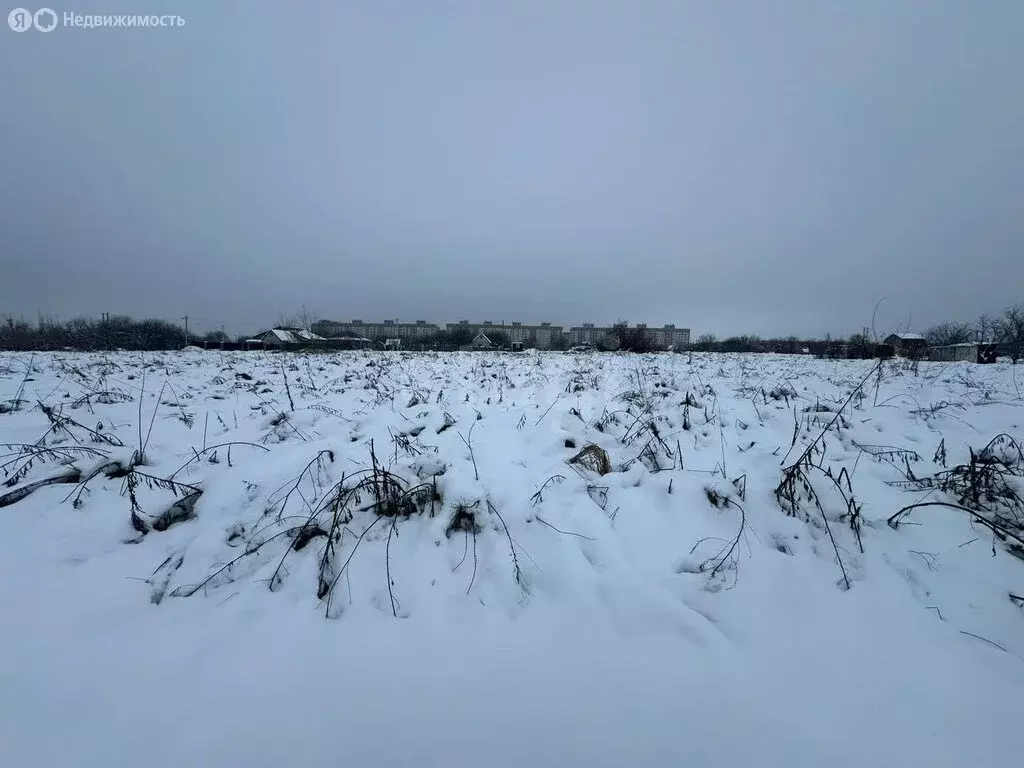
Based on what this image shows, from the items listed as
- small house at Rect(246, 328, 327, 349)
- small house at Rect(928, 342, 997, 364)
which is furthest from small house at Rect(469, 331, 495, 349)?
small house at Rect(928, 342, 997, 364)

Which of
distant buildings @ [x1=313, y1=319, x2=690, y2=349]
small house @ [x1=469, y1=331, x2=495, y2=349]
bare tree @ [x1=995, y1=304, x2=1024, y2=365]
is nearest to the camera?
bare tree @ [x1=995, y1=304, x2=1024, y2=365]

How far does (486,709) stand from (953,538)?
2524 mm

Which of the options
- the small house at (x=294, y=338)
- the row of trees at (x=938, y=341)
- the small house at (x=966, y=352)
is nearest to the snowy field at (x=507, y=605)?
the row of trees at (x=938, y=341)

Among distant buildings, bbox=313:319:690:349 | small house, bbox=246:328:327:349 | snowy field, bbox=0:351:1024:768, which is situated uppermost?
distant buildings, bbox=313:319:690:349

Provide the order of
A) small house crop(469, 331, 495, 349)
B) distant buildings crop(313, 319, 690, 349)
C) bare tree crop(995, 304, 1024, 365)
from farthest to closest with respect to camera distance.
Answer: distant buildings crop(313, 319, 690, 349), small house crop(469, 331, 495, 349), bare tree crop(995, 304, 1024, 365)

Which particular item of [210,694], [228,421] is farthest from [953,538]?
[228,421]

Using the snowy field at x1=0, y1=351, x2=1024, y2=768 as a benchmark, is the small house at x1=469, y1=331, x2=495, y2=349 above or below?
above

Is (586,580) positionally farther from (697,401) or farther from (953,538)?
(697,401)

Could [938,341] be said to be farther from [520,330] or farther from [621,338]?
[520,330]

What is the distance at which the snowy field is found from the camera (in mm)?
1187

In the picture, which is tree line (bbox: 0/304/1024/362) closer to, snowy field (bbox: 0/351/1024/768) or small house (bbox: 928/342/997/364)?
small house (bbox: 928/342/997/364)

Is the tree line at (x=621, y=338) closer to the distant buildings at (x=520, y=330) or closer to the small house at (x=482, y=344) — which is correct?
the small house at (x=482, y=344)

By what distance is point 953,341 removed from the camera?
1770cm

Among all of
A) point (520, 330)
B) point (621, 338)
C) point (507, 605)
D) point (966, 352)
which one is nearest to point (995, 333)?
point (966, 352)
